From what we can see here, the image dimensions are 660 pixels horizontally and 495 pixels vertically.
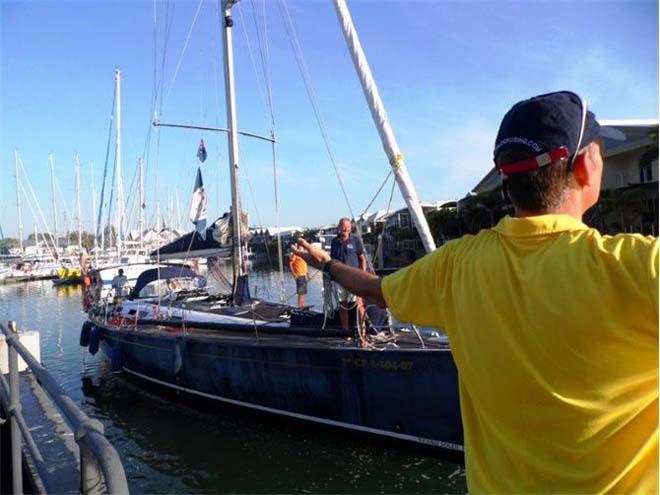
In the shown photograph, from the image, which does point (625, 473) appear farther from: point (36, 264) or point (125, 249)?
point (36, 264)

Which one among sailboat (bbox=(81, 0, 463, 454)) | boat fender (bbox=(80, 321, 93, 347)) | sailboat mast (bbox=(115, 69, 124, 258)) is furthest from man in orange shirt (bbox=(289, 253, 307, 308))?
sailboat mast (bbox=(115, 69, 124, 258))

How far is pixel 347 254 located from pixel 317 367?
71.3 inches

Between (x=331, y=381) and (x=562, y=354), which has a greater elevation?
(x=562, y=354)

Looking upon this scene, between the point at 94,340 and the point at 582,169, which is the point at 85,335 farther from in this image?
the point at 582,169

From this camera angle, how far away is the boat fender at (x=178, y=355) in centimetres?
1005

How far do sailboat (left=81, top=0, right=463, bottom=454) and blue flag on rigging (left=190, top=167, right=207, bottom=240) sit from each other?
102 inches

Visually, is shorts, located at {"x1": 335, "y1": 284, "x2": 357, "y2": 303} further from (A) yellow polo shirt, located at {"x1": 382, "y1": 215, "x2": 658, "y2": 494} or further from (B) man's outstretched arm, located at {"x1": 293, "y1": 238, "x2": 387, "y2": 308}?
(A) yellow polo shirt, located at {"x1": 382, "y1": 215, "x2": 658, "y2": 494}

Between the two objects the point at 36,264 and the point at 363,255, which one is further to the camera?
the point at 36,264

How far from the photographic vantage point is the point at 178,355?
33.5 ft

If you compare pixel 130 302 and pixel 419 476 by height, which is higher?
pixel 130 302

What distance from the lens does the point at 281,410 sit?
8656 millimetres

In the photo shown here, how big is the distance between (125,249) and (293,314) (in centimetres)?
3639

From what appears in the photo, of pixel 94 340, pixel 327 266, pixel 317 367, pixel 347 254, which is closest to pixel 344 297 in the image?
pixel 347 254

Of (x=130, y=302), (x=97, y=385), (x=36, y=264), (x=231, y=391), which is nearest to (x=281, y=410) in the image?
(x=231, y=391)
